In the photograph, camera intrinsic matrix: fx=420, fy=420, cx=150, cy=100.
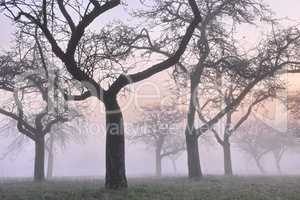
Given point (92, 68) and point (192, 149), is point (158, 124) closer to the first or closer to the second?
point (192, 149)

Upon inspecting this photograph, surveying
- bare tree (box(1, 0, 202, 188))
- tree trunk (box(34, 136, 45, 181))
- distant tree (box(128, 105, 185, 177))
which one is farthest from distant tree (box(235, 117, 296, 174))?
bare tree (box(1, 0, 202, 188))

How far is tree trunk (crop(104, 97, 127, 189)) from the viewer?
51.9 feet

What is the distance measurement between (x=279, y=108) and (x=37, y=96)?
22.3m

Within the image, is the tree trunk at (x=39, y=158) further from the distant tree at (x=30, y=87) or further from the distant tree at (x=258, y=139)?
the distant tree at (x=258, y=139)

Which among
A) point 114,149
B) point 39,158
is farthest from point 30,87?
point 114,149

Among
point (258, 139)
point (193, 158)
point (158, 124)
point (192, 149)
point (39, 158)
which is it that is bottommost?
point (193, 158)

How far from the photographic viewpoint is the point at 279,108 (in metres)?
40.1

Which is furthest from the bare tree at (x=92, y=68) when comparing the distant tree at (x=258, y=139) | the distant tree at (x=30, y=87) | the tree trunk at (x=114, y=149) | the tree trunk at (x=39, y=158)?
the distant tree at (x=258, y=139)

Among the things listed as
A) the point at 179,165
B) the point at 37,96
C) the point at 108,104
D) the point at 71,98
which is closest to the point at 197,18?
the point at 108,104

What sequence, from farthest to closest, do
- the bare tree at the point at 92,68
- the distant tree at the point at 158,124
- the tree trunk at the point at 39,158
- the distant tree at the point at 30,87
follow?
the distant tree at the point at 158,124 < the tree trunk at the point at 39,158 < the distant tree at the point at 30,87 < the bare tree at the point at 92,68

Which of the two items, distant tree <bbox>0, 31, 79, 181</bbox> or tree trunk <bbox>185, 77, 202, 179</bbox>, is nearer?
distant tree <bbox>0, 31, 79, 181</bbox>

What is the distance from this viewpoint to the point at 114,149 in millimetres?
16109

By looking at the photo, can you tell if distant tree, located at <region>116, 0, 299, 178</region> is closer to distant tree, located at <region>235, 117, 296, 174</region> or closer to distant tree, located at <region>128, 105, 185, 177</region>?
distant tree, located at <region>128, 105, 185, 177</region>

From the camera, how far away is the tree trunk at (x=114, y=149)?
623 inches
